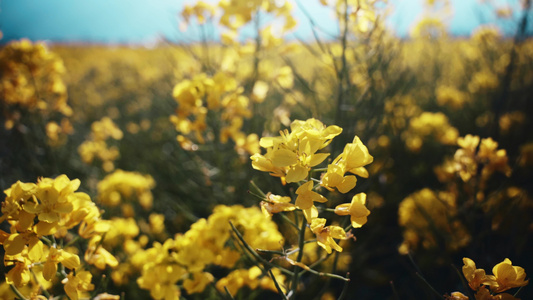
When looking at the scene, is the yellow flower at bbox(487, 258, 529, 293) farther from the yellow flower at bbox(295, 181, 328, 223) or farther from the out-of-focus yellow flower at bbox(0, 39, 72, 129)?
the out-of-focus yellow flower at bbox(0, 39, 72, 129)

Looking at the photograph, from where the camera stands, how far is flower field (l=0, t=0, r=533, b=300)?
855 mm

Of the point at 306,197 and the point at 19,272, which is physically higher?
the point at 306,197

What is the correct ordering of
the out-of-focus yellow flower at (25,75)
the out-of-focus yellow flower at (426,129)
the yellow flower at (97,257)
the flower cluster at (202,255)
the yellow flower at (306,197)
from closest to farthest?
the yellow flower at (306,197) < the yellow flower at (97,257) < the flower cluster at (202,255) < the out-of-focus yellow flower at (25,75) < the out-of-focus yellow flower at (426,129)

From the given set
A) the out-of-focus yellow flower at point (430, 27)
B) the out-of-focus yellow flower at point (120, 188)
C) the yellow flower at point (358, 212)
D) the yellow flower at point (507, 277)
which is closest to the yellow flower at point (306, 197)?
the yellow flower at point (358, 212)

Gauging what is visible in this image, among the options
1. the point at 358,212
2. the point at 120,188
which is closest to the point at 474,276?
the point at 358,212

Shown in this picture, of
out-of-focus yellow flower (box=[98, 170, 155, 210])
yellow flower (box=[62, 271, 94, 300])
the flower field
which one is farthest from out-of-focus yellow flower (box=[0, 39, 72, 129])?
yellow flower (box=[62, 271, 94, 300])

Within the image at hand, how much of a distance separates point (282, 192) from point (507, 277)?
3.50 feet

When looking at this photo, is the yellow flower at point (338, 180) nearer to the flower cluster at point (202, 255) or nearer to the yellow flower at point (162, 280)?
the flower cluster at point (202, 255)

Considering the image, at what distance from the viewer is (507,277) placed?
0.81m

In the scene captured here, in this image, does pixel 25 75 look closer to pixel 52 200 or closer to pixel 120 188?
pixel 120 188

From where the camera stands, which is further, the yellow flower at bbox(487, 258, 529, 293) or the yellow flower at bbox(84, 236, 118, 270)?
the yellow flower at bbox(84, 236, 118, 270)

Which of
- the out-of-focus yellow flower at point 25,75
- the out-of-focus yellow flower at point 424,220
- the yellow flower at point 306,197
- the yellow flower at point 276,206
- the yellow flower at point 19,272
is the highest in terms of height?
the out-of-focus yellow flower at point 25,75

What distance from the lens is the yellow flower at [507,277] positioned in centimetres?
80

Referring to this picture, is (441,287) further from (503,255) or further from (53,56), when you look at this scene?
(53,56)
